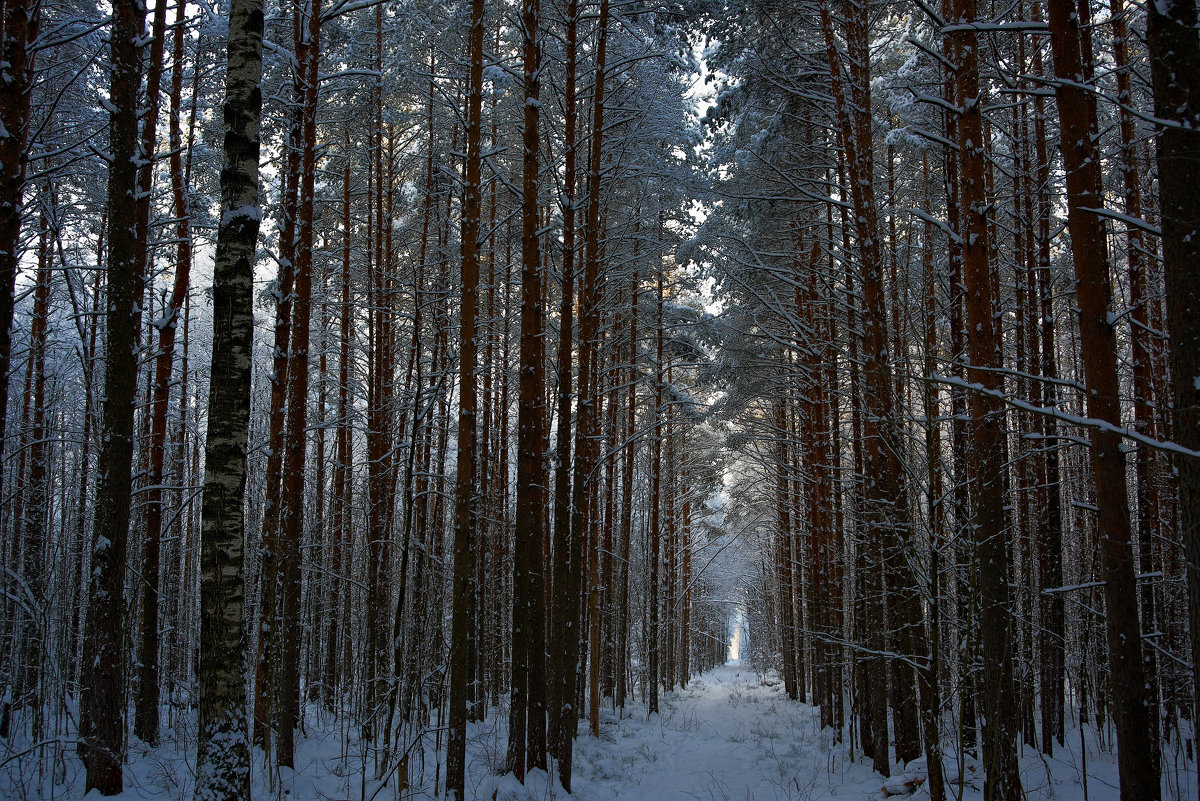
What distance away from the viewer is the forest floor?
700cm

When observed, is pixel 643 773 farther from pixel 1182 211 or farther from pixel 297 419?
pixel 1182 211

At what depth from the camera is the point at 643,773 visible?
10.2 metres

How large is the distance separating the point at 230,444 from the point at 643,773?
864cm

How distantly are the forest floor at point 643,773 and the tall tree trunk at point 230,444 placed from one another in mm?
1307

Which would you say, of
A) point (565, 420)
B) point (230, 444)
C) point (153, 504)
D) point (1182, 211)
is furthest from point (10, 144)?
point (1182, 211)

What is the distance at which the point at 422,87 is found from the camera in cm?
1230

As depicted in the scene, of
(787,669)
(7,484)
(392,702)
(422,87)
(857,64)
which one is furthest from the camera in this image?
(787,669)

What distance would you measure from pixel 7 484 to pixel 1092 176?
19428 mm

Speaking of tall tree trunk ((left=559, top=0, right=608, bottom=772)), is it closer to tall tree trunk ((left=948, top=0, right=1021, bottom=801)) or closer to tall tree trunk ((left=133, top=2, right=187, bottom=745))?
tall tree trunk ((left=948, top=0, right=1021, bottom=801))

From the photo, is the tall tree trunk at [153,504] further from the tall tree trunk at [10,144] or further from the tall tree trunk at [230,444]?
the tall tree trunk at [230,444]

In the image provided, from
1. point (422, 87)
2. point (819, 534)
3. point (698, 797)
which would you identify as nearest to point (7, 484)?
point (422, 87)

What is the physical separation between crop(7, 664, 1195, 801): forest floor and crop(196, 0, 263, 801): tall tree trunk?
4.29 ft

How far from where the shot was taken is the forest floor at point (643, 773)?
7.00 meters

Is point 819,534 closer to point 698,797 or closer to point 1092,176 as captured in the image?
point 698,797
